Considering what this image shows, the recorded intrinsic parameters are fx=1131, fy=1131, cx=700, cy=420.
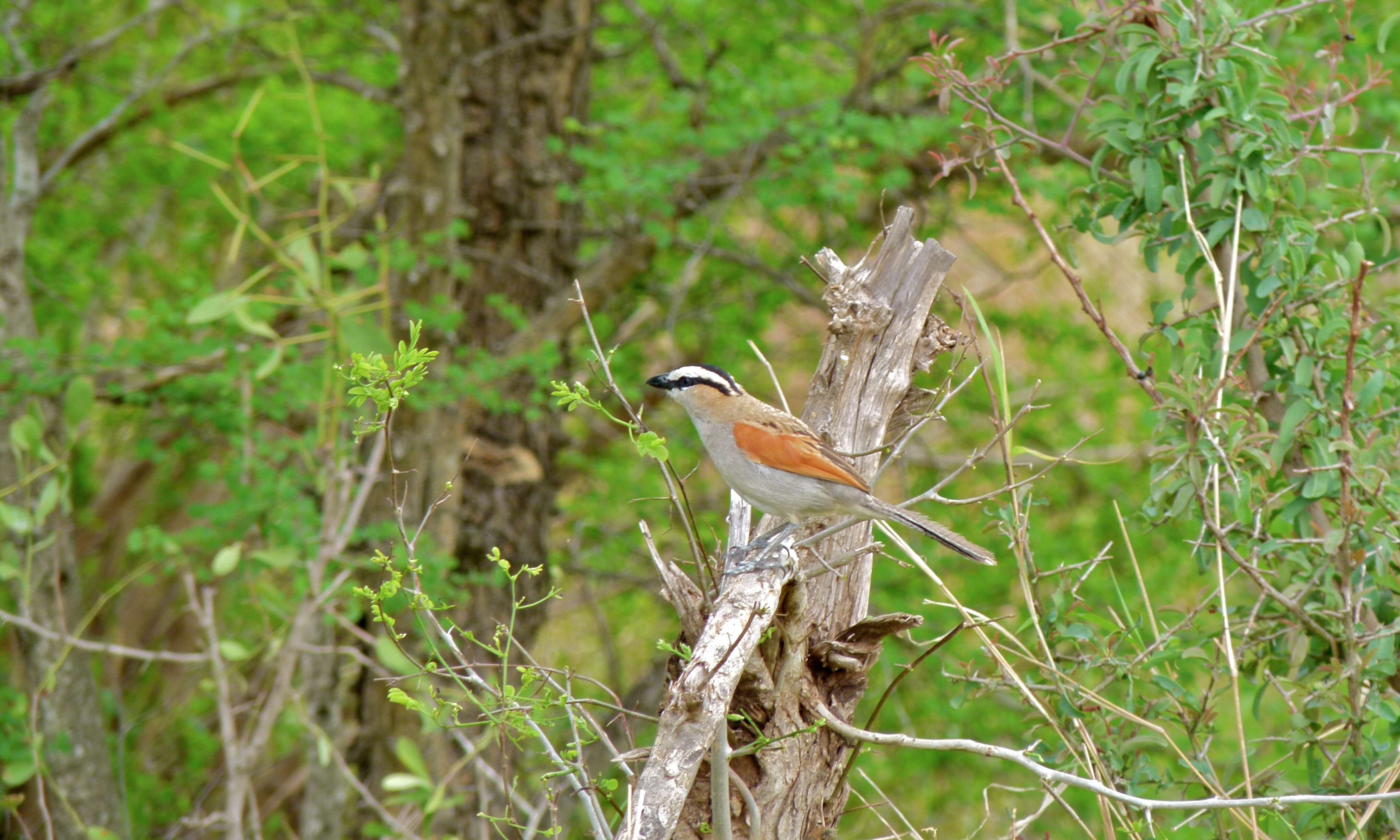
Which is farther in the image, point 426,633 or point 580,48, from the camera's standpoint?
point 580,48

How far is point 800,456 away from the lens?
3.11 meters

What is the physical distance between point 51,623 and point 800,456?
4342mm

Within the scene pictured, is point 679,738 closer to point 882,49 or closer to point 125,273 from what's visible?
point 882,49

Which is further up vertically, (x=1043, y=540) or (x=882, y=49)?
(x=882, y=49)

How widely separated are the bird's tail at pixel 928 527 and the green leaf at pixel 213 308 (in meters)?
3.44

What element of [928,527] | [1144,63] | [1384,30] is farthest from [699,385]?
[1384,30]

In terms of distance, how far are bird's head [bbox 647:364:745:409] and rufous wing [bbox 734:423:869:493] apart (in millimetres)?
380

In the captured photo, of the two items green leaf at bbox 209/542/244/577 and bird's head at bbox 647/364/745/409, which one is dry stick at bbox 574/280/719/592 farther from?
green leaf at bbox 209/542/244/577

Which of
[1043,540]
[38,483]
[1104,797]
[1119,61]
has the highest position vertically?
[1119,61]

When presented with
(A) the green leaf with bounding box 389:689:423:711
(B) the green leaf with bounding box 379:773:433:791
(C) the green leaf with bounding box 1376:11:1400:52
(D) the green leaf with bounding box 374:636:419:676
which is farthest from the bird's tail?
(B) the green leaf with bounding box 379:773:433:791

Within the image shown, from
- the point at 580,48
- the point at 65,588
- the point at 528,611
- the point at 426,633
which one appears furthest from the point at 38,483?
the point at 426,633

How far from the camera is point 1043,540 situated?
24.6 feet

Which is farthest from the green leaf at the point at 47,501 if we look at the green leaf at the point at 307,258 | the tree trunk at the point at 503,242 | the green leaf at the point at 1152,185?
the green leaf at the point at 1152,185

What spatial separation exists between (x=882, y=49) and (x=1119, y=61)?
12.9 feet
